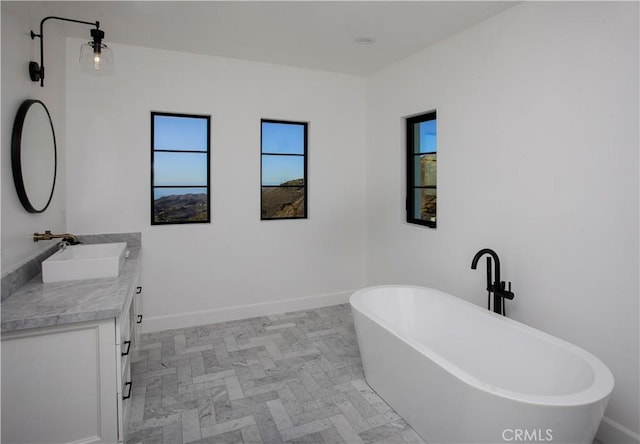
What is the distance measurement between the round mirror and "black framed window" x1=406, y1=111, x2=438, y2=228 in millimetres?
3069

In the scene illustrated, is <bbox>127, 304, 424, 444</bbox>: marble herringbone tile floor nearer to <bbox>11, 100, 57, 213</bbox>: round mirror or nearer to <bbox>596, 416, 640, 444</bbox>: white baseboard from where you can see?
<bbox>596, 416, 640, 444</bbox>: white baseboard

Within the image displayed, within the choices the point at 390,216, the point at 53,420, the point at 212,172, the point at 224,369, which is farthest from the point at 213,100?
the point at 53,420

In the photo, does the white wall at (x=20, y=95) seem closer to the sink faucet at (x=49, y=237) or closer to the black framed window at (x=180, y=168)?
the sink faucet at (x=49, y=237)

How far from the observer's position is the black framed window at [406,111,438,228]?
3561 millimetres

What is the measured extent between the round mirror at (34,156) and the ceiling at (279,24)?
67cm

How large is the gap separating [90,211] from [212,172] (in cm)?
113

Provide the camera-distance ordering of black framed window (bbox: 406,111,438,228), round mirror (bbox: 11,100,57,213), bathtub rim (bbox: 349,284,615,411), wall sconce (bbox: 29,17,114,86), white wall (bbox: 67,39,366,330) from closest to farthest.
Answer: bathtub rim (bbox: 349,284,615,411) < round mirror (bbox: 11,100,57,213) < wall sconce (bbox: 29,17,114,86) < white wall (bbox: 67,39,366,330) < black framed window (bbox: 406,111,438,228)

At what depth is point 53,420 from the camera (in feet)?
5.57

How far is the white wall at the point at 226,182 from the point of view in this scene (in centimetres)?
331

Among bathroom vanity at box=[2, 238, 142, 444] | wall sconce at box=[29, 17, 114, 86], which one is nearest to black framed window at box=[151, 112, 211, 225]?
wall sconce at box=[29, 17, 114, 86]

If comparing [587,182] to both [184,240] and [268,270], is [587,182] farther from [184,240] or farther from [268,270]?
[184,240]

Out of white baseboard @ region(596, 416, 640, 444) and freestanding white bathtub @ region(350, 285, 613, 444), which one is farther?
white baseboard @ region(596, 416, 640, 444)

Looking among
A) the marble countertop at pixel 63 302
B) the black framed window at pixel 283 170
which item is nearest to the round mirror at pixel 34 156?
the marble countertop at pixel 63 302

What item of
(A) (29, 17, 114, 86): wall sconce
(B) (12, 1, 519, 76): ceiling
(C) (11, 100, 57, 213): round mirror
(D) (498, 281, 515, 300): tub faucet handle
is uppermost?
(B) (12, 1, 519, 76): ceiling
